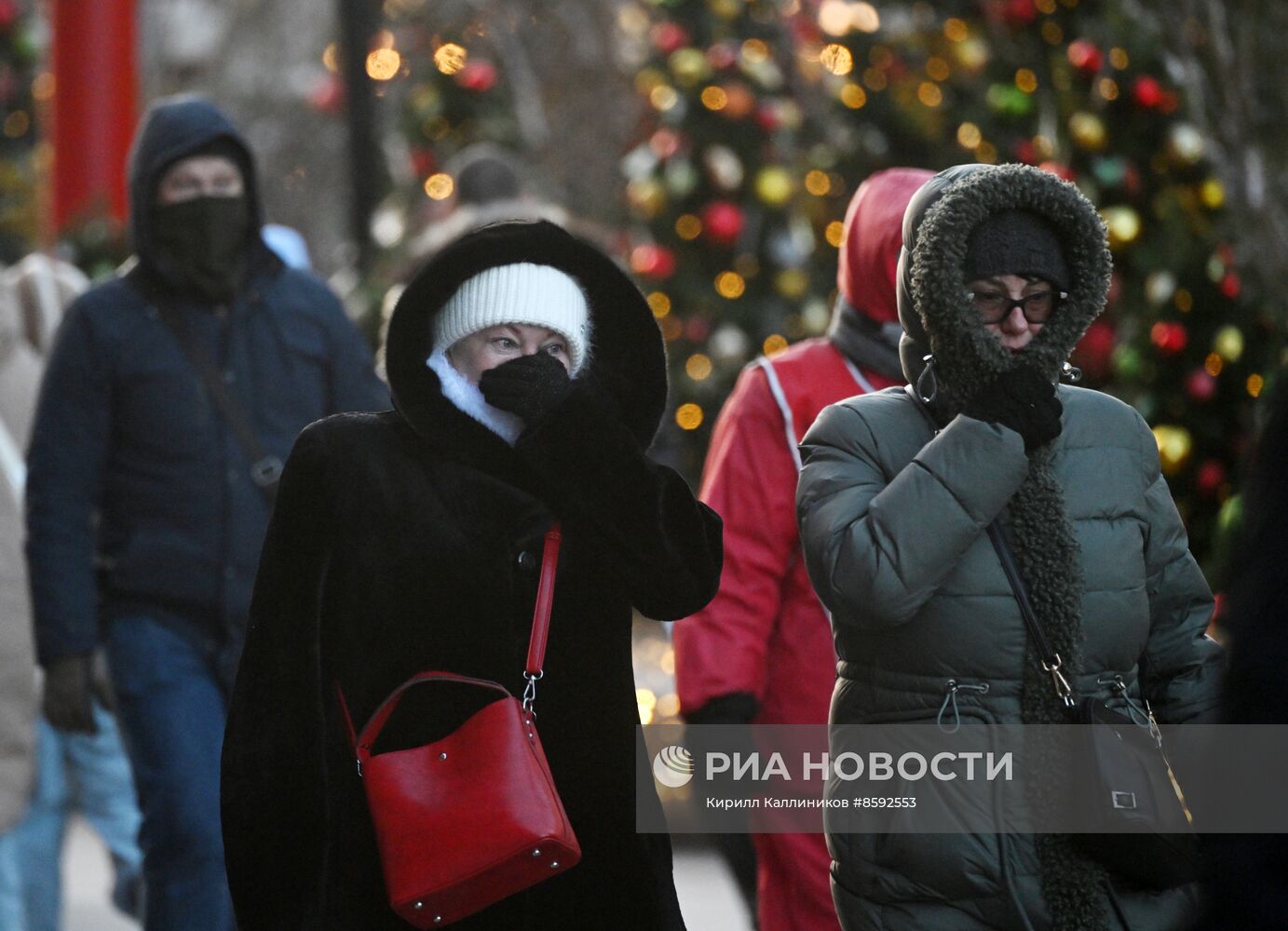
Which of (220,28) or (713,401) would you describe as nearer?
(713,401)

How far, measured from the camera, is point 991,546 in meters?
3.14

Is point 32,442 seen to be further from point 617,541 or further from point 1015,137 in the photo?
point 1015,137

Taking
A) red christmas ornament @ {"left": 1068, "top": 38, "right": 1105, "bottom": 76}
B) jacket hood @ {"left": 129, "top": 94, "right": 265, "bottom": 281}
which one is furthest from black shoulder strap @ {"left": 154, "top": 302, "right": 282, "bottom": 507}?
red christmas ornament @ {"left": 1068, "top": 38, "right": 1105, "bottom": 76}

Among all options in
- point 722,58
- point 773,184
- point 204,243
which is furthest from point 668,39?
point 204,243

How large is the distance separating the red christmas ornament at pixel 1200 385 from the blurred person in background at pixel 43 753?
10.7ft

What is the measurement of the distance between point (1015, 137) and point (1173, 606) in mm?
4735

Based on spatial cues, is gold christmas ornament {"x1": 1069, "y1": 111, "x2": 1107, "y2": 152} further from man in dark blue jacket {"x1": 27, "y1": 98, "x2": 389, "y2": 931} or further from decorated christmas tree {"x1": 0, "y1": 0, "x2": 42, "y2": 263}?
decorated christmas tree {"x1": 0, "y1": 0, "x2": 42, "y2": 263}

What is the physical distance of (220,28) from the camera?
2858 cm

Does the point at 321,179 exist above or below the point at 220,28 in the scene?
below

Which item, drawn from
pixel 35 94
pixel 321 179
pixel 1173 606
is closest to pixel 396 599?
pixel 1173 606

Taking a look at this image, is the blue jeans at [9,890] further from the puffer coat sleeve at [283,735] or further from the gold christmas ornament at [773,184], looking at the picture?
the gold christmas ornament at [773,184]

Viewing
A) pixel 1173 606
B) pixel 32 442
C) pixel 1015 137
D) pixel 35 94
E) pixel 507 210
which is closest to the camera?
pixel 1173 606

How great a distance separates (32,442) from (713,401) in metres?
Result: 3.88

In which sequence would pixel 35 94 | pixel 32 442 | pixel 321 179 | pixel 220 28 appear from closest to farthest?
pixel 32 442 < pixel 35 94 < pixel 321 179 < pixel 220 28
